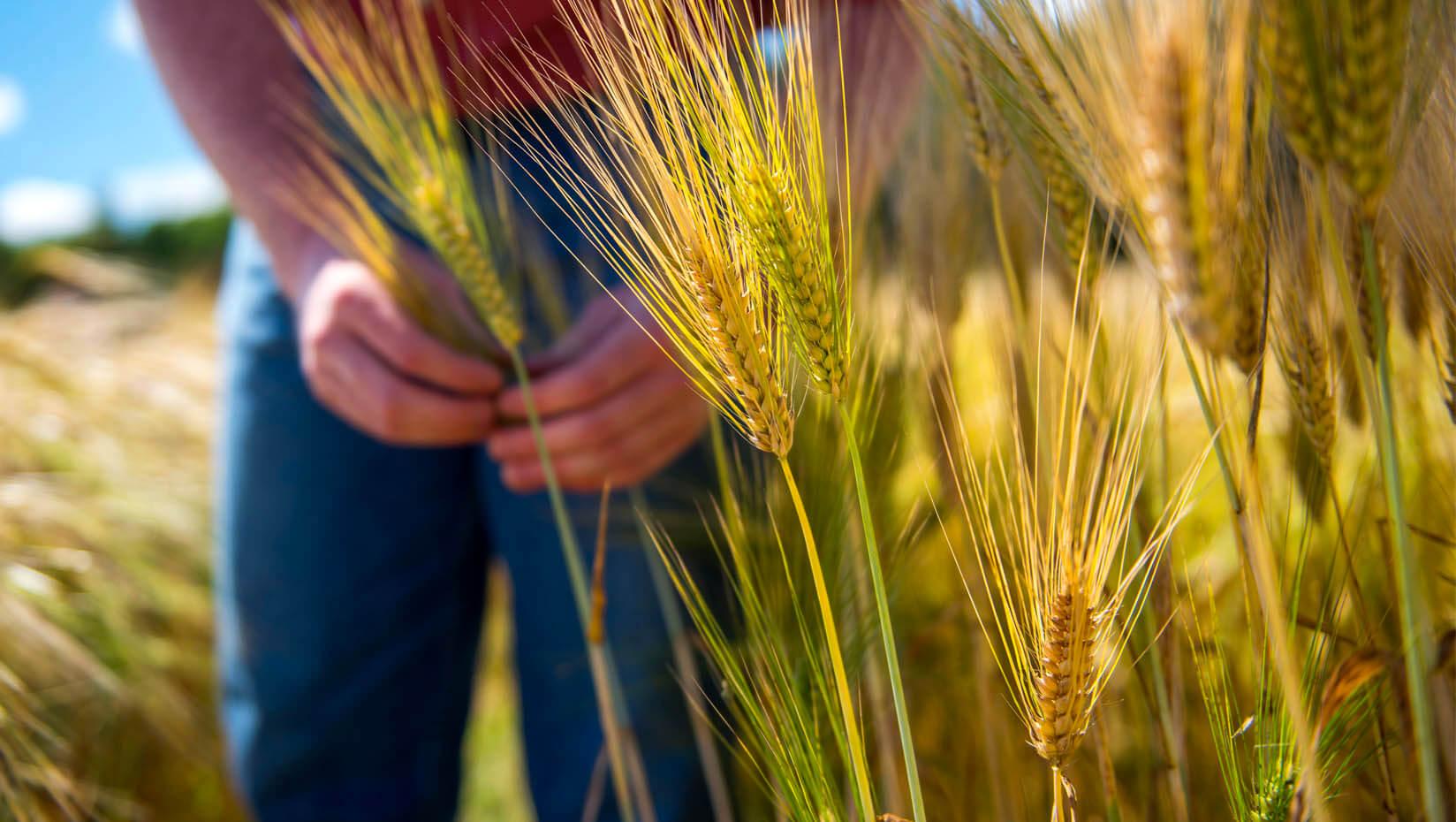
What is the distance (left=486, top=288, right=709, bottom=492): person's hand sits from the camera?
1.85 ft

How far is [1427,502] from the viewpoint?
24.1 inches

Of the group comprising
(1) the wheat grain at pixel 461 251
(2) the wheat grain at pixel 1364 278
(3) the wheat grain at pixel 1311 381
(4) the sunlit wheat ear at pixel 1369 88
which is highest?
(1) the wheat grain at pixel 461 251

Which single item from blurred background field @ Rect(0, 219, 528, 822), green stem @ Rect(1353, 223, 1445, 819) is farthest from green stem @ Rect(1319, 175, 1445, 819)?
blurred background field @ Rect(0, 219, 528, 822)

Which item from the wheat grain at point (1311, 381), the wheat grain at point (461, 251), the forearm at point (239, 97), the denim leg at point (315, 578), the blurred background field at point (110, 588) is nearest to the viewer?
the wheat grain at point (1311, 381)

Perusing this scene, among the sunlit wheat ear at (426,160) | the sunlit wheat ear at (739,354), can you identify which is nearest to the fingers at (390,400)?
the sunlit wheat ear at (426,160)

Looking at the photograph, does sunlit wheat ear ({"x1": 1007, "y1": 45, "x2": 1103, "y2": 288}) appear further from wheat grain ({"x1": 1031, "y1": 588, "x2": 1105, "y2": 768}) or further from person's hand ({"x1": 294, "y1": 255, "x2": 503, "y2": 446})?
person's hand ({"x1": 294, "y1": 255, "x2": 503, "y2": 446})

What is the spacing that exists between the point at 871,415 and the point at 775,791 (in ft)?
0.69

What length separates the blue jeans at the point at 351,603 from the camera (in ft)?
2.52

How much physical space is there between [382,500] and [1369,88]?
81 cm

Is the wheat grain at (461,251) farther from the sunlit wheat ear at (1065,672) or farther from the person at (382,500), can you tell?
the sunlit wheat ear at (1065,672)

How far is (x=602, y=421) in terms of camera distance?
576mm

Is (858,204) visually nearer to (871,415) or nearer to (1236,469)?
(871,415)

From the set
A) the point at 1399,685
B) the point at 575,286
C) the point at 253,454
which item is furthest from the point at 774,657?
the point at 253,454

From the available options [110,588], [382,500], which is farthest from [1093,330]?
[110,588]
